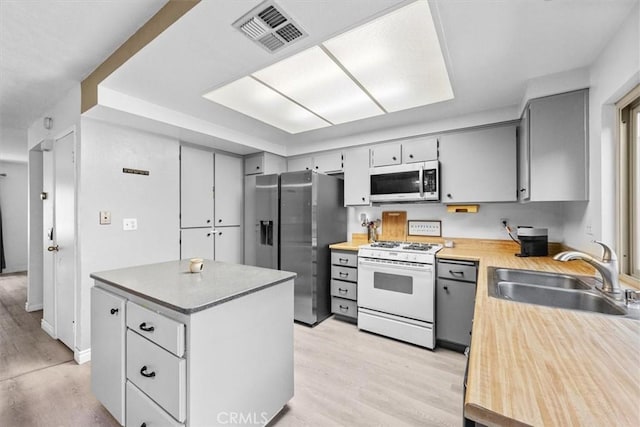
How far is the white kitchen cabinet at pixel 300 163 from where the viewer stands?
403cm

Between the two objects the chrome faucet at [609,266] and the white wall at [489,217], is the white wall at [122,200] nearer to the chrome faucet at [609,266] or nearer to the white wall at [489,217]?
the white wall at [489,217]

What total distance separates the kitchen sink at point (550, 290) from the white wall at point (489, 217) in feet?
3.95

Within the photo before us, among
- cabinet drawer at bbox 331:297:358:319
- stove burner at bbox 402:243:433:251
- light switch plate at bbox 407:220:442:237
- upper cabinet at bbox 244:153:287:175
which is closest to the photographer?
stove burner at bbox 402:243:433:251

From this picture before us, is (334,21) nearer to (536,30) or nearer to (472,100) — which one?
(536,30)

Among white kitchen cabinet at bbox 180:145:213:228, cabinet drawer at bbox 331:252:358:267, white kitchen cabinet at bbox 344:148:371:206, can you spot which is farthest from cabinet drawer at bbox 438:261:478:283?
white kitchen cabinet at bbox 180:145:213:228

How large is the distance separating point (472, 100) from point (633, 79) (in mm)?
1158

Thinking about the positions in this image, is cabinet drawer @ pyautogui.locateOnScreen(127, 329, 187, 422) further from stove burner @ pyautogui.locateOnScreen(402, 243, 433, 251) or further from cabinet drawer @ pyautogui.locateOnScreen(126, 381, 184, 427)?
stove burner @ pyautogui.locateOnScreen(402, 243, 433, 251)

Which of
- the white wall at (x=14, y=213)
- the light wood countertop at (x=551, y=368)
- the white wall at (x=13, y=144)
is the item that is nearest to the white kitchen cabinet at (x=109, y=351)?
the light wood countertop at (x=551, y=368)

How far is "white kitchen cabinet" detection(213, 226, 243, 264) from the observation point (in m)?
3.81

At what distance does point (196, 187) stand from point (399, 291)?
2.77 metres

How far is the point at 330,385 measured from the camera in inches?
81.8

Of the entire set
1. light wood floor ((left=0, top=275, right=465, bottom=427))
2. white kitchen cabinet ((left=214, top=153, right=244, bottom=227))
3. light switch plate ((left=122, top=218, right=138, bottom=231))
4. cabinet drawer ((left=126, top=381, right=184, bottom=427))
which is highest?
white kitchen cabinet ((left=214, top=153, right=244, bottom=227))

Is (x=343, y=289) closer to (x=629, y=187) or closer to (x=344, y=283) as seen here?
(x=344, y=283)

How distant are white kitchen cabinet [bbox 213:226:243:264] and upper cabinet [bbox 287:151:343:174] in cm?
133
